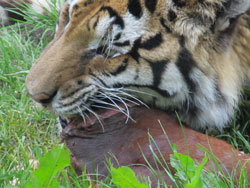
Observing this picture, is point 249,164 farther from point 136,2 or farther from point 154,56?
point 136,2

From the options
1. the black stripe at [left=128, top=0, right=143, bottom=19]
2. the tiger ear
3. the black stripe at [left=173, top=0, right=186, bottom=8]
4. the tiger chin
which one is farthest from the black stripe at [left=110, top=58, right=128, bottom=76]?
the tiger ear

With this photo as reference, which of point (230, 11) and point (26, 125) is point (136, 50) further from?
point (26, 125)

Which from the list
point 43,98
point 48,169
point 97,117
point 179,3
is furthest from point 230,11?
point 48,169

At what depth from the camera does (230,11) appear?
2.50 metres

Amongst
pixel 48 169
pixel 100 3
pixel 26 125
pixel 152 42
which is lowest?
pixel 26 125

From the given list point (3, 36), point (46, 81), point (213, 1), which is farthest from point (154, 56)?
point (3, 36)

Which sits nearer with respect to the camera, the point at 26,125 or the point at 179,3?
the point at 179,3

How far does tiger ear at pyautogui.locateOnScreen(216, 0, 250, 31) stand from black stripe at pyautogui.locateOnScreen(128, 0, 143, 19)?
0.40 metres

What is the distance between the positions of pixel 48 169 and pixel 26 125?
117cm

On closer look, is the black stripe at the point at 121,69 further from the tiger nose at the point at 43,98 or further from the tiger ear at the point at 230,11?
the tiger ear at the point at 230,11

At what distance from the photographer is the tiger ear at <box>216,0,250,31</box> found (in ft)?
8.07

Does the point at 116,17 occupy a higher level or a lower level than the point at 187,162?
higher

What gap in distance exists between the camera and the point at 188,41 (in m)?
2.53

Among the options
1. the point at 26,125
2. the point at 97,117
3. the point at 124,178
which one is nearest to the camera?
the point at 124,178
